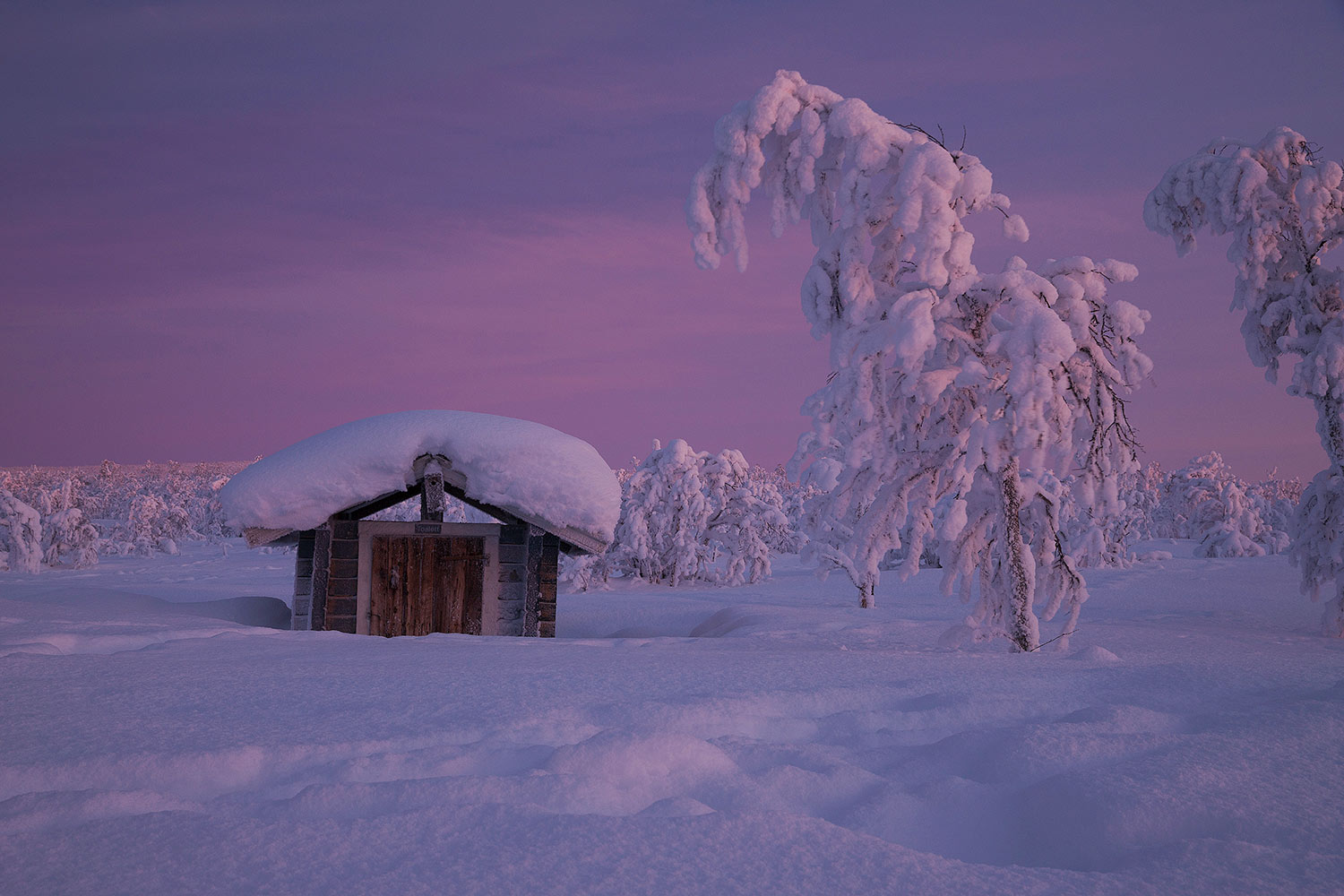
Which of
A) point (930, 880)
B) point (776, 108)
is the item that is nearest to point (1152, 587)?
point (776, 108)

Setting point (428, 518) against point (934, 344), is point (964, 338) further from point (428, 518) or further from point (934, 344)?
point (428, 518)

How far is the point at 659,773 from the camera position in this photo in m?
3.03

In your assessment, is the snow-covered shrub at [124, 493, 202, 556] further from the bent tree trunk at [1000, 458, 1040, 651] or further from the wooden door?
the bent tree trunk at [1000, 458, 1040, 651]

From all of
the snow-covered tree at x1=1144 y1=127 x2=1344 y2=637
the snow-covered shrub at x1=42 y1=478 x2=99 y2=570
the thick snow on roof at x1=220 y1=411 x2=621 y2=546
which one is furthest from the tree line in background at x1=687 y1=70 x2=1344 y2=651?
the snow-covered shrub at x1=42 y1=478 x2=99 y2=570

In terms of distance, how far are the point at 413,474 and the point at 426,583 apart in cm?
195

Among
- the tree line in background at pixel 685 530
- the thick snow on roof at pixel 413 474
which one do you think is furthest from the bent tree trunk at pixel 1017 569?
the tree line in background at pixel 685 530

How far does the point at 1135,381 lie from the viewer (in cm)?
721

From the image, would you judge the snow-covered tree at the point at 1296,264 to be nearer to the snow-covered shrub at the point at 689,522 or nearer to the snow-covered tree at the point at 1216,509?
the snow-covered shrub at the point at 689,522

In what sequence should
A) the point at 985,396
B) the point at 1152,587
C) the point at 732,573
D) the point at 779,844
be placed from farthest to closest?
the point at 732,573, the point at 1152,587, the point at 985,396, the point at 779,844

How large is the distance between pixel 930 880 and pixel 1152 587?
2074 cm

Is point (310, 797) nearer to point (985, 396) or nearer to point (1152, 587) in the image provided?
point (985, 396)

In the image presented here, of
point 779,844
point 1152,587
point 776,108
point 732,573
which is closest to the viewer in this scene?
point 779,844

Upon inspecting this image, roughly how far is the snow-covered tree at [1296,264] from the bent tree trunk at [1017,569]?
590cm

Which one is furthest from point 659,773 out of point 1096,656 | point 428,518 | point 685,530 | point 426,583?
point 685,530
